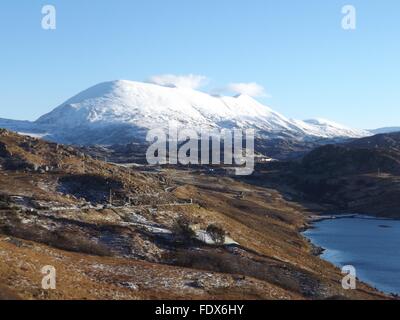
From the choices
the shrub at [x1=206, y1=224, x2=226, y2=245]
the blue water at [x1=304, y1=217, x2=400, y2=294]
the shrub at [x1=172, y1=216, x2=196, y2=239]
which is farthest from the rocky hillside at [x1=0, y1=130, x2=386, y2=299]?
the blue water at [x1=304, y1=217, x2=400, y2=294]

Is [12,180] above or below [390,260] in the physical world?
above

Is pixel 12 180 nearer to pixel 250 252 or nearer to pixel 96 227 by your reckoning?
pixel 96 227

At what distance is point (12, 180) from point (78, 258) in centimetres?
4219

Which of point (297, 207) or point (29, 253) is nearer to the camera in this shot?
point (29, 253)

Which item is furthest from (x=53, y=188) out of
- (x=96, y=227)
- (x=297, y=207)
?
(x=297, y=207)

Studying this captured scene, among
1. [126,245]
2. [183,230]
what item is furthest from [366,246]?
[126,245]

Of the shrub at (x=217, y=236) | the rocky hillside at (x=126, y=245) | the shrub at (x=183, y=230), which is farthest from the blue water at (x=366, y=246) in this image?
the shrub at (x=183, y=230)

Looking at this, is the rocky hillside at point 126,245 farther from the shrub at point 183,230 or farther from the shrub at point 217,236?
the shrub at point 183,230

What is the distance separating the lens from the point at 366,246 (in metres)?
120

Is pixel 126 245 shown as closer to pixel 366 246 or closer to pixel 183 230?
pixel 183 230

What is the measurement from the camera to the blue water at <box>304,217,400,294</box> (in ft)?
290

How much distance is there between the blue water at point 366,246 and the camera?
290 ft

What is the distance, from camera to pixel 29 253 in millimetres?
52219

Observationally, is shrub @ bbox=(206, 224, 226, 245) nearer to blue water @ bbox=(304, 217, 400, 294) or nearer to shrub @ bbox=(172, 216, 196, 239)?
shrub @ bbox=(172, 216, 196, 239)
